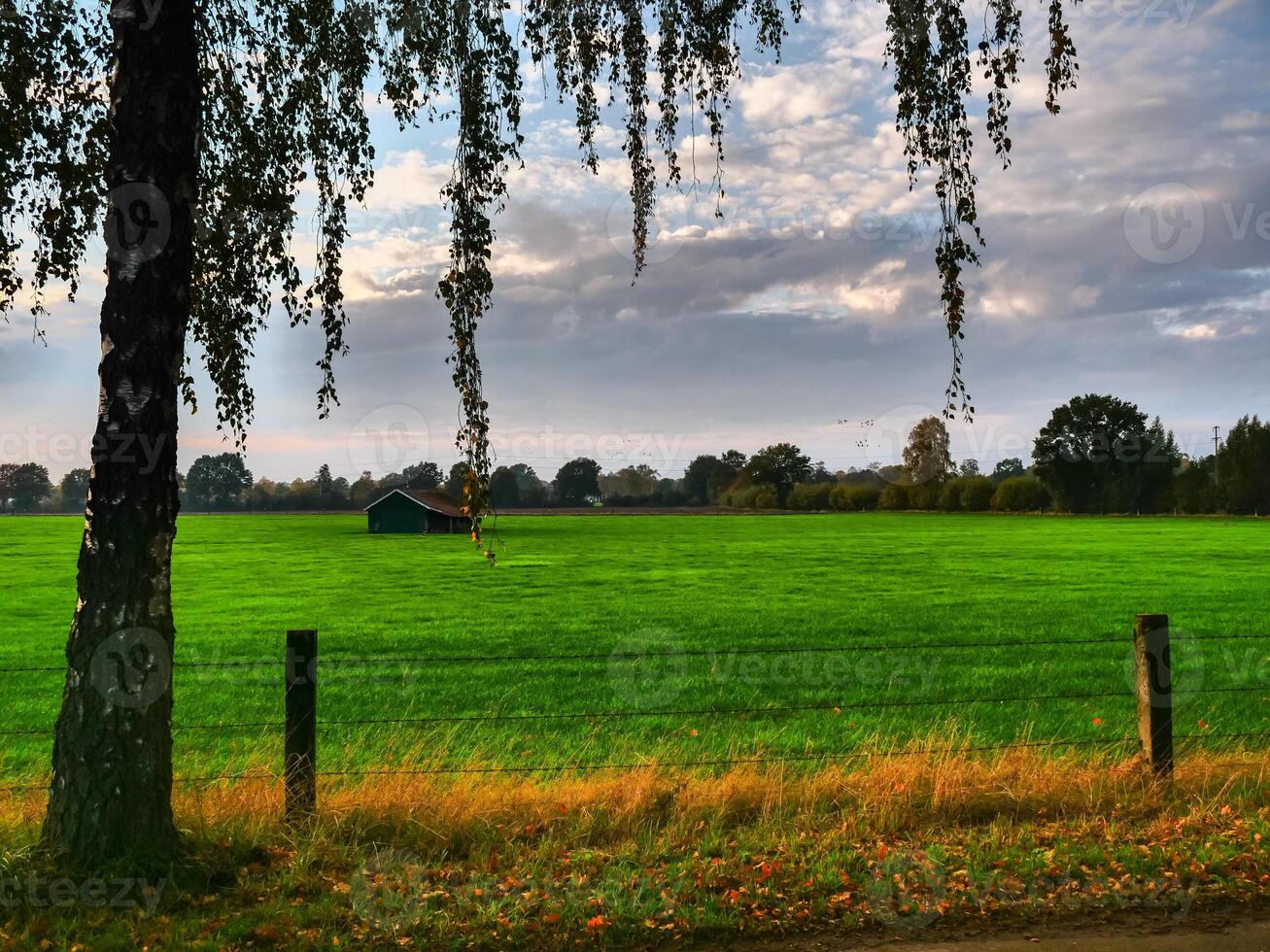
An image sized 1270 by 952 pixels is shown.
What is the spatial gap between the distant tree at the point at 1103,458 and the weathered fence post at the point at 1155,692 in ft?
364

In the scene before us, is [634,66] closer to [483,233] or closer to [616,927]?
[483,233]

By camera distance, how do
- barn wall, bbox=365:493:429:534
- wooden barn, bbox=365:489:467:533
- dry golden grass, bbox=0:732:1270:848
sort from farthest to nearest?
barn wall, bbox=365:493:429:534 < wooden barn, bbox=365:489:467:533 < dry golden grass, bbox=0:732:1270:848

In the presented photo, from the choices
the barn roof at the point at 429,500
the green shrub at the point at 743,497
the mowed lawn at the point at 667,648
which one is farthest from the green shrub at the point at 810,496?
the mowed lawn at the point at 667,648

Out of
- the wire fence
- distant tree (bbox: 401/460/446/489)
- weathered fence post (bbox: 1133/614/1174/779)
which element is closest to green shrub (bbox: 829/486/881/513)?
distant tree (bbox: 401/460/446/489)

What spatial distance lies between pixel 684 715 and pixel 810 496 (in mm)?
128090

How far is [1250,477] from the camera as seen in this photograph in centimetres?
10150

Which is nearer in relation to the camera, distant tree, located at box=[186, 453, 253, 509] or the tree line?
the tree line

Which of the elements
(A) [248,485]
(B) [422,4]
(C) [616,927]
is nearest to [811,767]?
(C) [616,927]

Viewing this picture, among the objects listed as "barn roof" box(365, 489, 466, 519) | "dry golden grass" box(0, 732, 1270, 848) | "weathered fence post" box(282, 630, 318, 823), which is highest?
"barn roof" box(365, 489, 466, 519)

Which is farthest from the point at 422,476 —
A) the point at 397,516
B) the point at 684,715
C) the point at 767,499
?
the point at 684,715

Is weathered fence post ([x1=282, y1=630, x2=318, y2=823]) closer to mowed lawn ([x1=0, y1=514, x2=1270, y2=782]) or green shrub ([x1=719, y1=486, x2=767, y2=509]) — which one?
mowed lawn ([x1=0, y1=514, x2=1270, y2=782])

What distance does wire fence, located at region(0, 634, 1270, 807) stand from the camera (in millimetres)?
7785

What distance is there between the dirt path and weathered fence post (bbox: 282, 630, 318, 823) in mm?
3111

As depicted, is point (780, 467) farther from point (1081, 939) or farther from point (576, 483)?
point (1081, 939)
